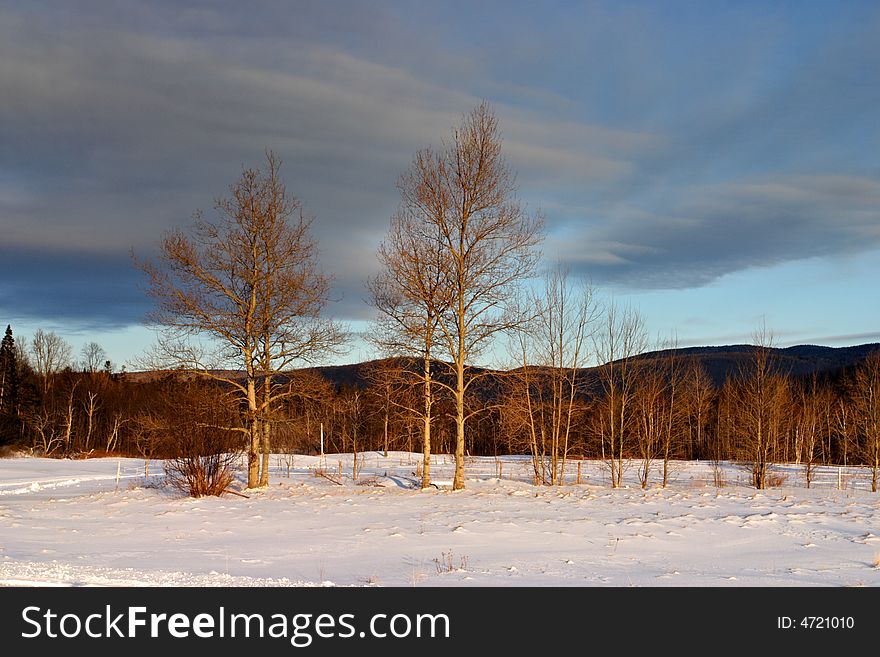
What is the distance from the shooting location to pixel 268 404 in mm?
25594

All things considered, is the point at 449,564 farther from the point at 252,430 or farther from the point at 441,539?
A: the point at 252,430

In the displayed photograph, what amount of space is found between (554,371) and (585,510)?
13751mm

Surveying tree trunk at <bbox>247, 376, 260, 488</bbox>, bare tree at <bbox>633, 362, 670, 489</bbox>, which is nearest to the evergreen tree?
tree trunk at <bbox>247, 376, 260, 488</bbox>

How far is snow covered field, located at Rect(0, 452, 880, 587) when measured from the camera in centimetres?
1061

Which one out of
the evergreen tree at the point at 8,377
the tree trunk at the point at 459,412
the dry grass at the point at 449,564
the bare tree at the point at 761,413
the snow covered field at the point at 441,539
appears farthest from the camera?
the evergreen tree at the point at 8,377

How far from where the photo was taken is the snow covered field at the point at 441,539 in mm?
10609

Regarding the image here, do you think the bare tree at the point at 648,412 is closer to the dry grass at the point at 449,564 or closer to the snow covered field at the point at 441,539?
the snow covered field at the point at 441,539

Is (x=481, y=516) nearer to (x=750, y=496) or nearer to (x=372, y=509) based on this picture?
(x=372, y=509)

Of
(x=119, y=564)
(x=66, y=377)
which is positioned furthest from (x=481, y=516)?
(x=66, y=377)

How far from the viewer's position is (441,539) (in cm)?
1479

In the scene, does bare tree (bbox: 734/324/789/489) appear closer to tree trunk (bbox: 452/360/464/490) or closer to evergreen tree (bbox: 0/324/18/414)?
tree trunk (bbox: 452/360/464/490)

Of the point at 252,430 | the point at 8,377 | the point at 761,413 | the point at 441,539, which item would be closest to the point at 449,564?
the point at 441,539

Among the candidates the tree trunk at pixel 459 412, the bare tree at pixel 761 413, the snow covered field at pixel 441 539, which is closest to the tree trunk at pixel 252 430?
the snow covered field at pixel 441 539
